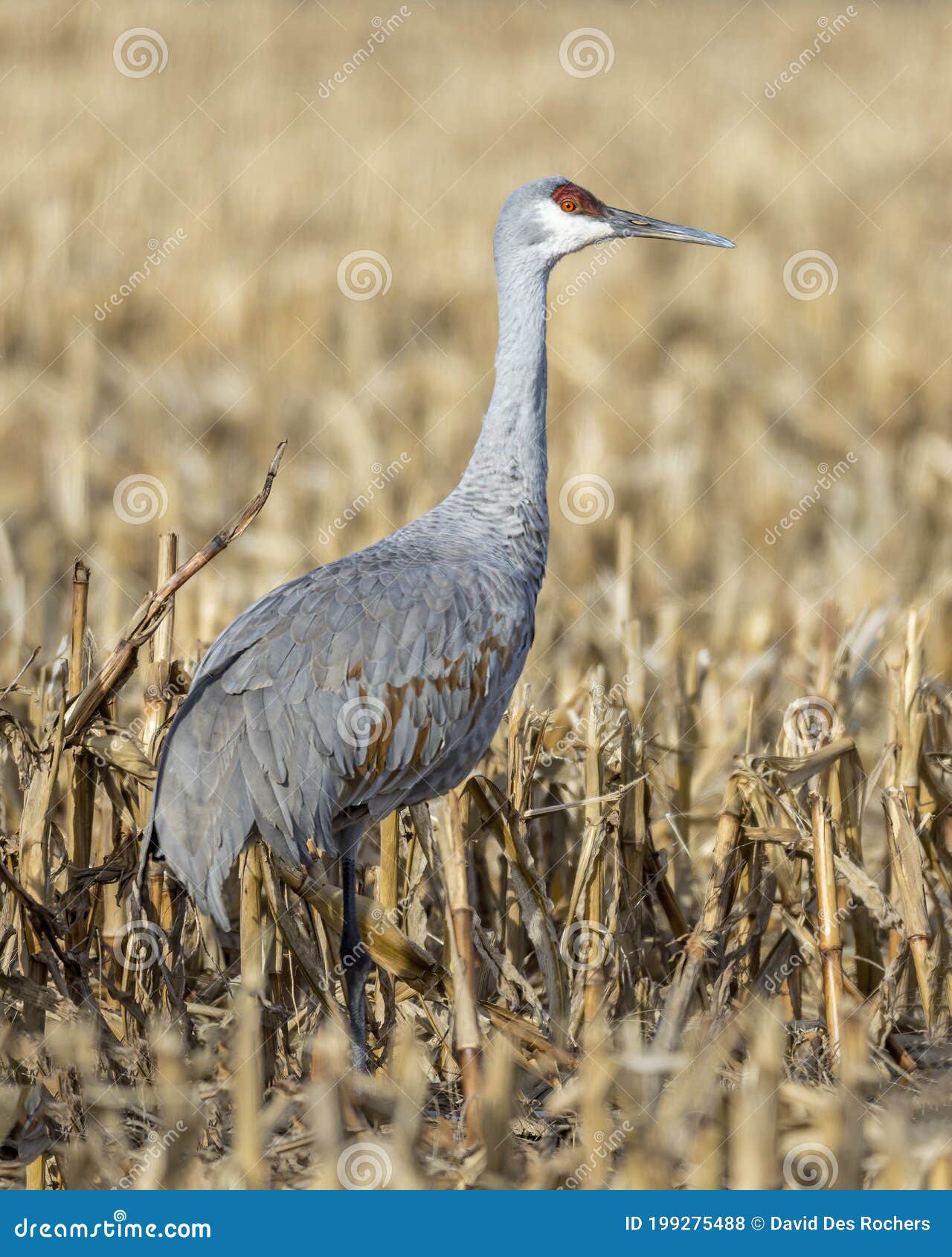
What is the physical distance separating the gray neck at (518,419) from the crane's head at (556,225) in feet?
0.57

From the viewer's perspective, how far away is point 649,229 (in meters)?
4.70

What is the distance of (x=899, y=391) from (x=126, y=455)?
4846 millimetres

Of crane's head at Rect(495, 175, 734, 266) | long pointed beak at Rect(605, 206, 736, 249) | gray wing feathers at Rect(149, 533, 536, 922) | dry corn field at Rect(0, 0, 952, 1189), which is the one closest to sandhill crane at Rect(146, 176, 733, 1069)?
gray wing feathers at Rect(149, 533, 536, 922)

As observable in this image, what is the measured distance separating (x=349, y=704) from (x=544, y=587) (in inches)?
138

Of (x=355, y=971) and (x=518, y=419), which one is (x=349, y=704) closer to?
(x=355, y=971)

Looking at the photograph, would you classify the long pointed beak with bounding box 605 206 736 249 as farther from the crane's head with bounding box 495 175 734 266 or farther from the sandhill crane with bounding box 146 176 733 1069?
the sandhill crane with bounding box 146 176 733 1069

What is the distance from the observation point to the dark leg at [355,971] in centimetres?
380

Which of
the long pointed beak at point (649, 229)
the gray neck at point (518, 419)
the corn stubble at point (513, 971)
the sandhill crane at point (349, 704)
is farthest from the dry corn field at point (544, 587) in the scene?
the long pointed beak at point (649, 229)

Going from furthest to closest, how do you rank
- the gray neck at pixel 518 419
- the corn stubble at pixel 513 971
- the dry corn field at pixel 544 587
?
the gray neck at pixel 518 419 < the dry corn field at pixel 544 587 < the corn stubble at pixel 513 971

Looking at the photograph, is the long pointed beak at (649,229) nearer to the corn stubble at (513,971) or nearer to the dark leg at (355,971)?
the corn stubble at (513,971)

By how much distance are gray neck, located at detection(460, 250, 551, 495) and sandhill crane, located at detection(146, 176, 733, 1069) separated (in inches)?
5.8

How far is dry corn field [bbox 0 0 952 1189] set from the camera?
3.19 meters

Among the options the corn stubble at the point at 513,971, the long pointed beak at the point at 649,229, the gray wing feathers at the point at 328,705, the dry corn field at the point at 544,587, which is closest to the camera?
the corn stubble at the point at 513,971

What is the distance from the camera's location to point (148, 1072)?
3424mm
